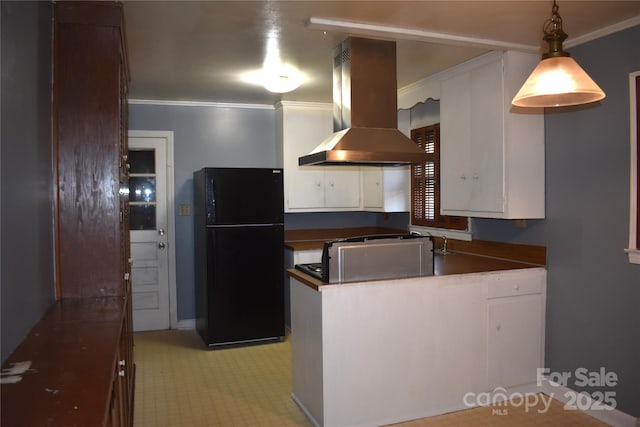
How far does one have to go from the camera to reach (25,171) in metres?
1.74

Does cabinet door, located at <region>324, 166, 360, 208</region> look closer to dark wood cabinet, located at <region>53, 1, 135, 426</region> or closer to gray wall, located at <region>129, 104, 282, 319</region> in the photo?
gray wall, located at <region>129, 104, 282, 319</region>

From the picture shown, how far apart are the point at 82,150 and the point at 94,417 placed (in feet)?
4.95

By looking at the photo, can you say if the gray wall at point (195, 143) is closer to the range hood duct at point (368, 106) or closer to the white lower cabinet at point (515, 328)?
the range hood duct at point (368, 106)

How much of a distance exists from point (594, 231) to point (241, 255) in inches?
112

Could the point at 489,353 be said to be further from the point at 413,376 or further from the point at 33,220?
the point at 33,220

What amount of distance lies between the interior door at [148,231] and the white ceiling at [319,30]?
1.29 meters

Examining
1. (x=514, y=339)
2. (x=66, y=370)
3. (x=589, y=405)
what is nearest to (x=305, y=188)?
(x=514, y=339)

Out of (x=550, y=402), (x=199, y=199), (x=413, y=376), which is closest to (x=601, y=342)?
(x=550, y=402)

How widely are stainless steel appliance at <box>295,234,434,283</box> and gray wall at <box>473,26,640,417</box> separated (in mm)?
929

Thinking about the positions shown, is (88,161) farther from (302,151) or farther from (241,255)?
(302,151)

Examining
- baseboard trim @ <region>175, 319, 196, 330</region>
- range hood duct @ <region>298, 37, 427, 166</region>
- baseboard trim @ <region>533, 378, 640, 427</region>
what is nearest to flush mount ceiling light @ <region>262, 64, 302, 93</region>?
range hood duct @ <region>298, 37, 427, 166</region>

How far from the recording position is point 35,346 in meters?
1.63

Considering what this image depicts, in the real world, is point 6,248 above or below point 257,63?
A: below

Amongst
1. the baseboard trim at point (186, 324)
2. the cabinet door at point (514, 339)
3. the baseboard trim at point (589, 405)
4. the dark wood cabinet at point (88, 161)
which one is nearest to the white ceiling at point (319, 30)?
the dark wood cabinet at point (88, 161)
